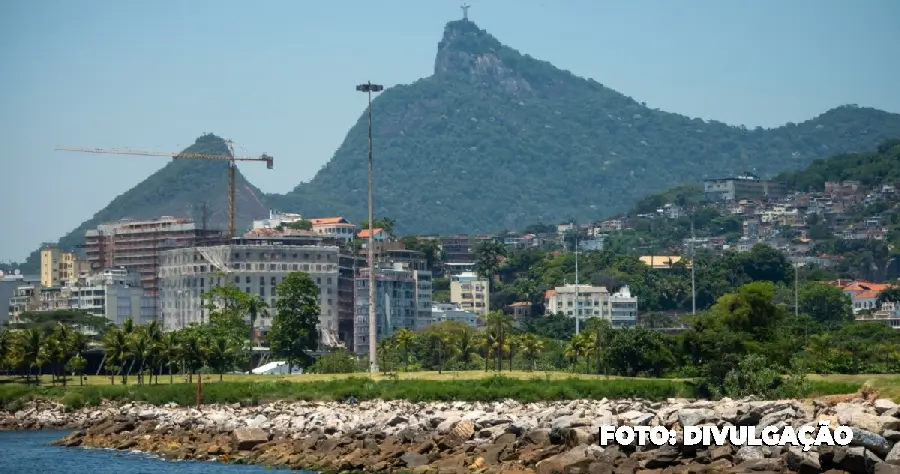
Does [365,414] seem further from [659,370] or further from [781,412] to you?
[659,370]

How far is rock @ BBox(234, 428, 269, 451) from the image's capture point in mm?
65188

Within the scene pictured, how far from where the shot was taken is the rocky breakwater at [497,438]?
151 ft

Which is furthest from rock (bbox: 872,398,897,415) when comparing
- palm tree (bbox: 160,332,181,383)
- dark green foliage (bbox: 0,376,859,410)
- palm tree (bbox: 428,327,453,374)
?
palm tree (bbox: 428,327,453,374)

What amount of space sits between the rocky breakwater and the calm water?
4.66ft

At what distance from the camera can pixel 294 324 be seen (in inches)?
5832

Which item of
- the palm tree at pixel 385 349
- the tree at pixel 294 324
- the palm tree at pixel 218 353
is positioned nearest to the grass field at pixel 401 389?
the palm tree at pixel 218 353

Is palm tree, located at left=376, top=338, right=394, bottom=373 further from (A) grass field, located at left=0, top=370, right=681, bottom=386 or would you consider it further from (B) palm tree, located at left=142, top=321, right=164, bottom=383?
(B) palm tree, located at left=142, top=321, right=164, bottom=383

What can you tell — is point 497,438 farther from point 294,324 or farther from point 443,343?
point 294,324

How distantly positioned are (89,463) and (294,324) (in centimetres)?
8220

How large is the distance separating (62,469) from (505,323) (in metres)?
94.5

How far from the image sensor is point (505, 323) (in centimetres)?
15612

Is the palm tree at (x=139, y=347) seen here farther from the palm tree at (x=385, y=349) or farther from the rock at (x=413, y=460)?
the rock at (x=413, y=460)

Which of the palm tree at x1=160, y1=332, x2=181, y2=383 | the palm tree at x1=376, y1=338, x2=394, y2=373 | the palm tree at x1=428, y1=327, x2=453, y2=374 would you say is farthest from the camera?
the palm tree at x1=428, y1=327, x2=453, y2=374

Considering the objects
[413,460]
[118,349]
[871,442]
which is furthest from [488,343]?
[871,442]
